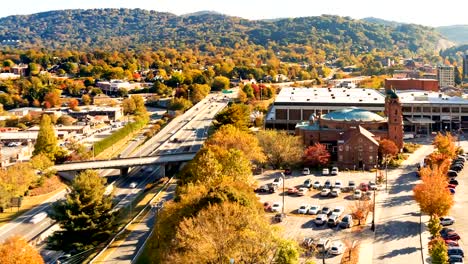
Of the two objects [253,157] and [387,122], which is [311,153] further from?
[387,122]

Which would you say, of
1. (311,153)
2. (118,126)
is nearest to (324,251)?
(311,153)

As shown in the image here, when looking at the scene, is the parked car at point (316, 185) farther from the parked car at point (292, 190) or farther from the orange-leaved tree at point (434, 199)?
the orange-leaved tree at point (434, 199)

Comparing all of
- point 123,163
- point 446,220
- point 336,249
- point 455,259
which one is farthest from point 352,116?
point 455,259

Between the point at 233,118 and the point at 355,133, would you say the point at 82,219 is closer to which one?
the point at 355,133

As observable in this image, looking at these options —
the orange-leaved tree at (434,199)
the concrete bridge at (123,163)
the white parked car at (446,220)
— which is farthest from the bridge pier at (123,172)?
the white parked car at (446,220)

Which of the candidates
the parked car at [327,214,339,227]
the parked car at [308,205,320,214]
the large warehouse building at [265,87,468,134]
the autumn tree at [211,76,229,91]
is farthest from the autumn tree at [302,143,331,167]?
the autumn tree at [211,76,229,91]

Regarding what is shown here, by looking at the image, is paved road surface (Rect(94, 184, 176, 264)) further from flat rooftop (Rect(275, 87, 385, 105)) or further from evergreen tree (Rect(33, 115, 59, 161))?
flat rooftop (Rect(275, 87, 385, 105))
